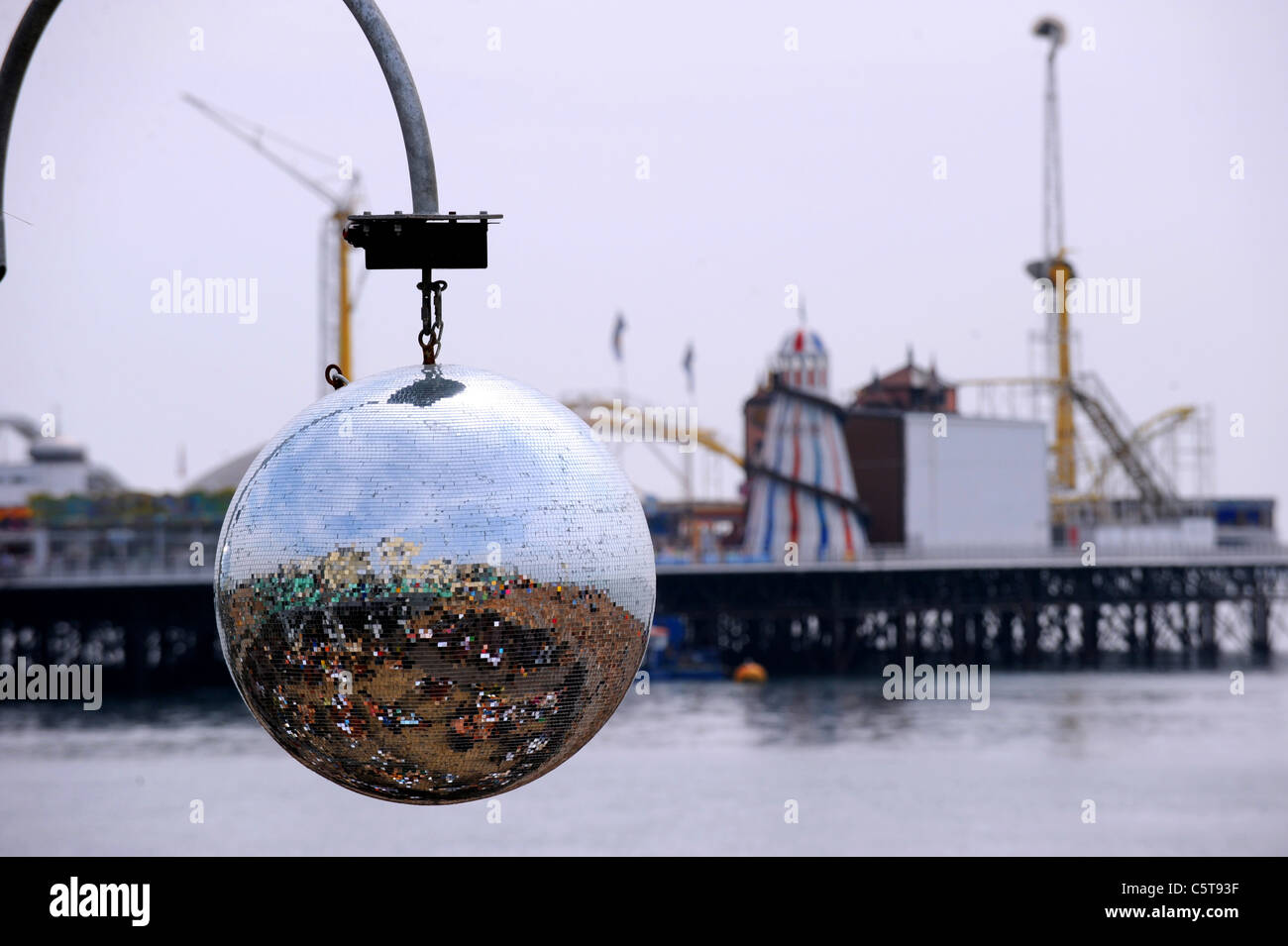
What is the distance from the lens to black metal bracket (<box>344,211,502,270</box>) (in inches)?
138

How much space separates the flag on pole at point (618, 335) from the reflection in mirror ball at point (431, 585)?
254 feet

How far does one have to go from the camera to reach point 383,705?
3291mm

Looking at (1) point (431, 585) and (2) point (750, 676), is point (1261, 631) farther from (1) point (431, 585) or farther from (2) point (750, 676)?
(1) point (431, 585)

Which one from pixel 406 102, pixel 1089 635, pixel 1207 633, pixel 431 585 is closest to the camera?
pixel 431 585

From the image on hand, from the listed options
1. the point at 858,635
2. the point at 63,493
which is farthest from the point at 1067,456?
the point at 63,493

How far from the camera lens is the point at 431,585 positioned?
3.22m

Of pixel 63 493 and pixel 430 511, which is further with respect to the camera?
pixel 63 493

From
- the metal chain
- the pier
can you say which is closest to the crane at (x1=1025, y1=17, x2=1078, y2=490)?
the pier

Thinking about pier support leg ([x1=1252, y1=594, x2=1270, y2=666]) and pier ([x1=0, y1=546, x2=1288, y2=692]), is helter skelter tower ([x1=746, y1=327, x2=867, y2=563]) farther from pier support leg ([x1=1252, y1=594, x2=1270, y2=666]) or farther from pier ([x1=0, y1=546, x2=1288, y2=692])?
pier support leg ([x1=1252, y1=594, x2=1270, y2=666])

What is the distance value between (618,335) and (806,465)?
1132 centimetres

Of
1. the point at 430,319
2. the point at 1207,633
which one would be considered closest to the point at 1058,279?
the point at 1207,633

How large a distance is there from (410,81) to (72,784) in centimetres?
4444
